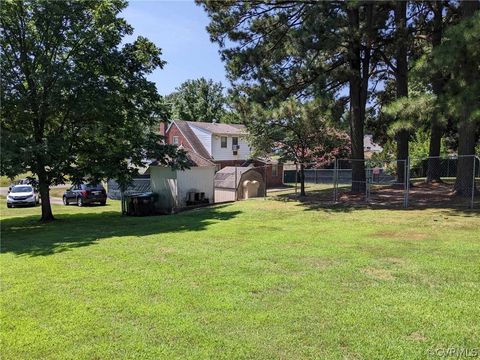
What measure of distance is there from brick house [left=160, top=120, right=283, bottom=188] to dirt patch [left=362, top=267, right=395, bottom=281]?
3034 cm

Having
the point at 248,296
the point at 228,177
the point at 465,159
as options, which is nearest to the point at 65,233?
the point at 248,296

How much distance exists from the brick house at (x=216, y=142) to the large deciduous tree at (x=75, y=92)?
2096cm

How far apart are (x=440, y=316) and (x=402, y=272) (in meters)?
1.66

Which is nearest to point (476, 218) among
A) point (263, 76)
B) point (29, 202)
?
point (263, 76)

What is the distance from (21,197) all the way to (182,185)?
12.6 meters

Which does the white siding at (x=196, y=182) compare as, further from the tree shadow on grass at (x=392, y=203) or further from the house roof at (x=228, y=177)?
the tree shadow on grass at (x=392, y=203)

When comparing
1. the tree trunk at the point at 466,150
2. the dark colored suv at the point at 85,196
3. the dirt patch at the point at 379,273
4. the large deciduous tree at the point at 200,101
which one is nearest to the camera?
the dirt patch at the point at 379,273

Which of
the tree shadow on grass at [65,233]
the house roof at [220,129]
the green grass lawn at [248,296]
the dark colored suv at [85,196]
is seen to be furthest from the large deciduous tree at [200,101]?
the green grass lawn at [248,296]

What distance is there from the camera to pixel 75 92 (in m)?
14.0

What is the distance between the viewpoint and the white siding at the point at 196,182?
65.0 feet

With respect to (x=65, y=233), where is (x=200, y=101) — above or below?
above

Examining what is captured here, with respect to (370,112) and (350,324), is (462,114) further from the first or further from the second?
(370,112)

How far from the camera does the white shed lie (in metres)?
19.8

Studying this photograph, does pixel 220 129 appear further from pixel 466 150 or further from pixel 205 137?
pixel 466 150
